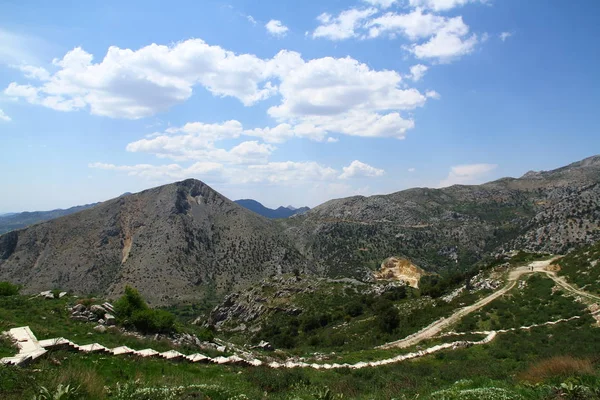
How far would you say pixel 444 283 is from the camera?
5403 centimetres

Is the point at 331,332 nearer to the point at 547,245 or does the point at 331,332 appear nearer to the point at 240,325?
the point at 240,325

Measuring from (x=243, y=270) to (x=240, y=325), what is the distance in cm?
10044

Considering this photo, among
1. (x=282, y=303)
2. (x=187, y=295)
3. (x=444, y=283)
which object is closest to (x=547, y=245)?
(x=444, y=283)

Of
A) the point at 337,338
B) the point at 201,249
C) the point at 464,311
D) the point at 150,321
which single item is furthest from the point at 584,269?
the point at 201,249

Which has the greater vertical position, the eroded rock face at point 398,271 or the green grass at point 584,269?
the green grass at point 584,269

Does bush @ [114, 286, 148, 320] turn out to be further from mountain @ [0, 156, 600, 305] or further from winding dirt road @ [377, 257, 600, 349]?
mountain @ [0, 156, 600, 305]

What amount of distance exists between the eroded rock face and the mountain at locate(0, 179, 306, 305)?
1869 inches

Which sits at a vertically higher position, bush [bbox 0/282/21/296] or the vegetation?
bush [bbox 0/282/21/296]

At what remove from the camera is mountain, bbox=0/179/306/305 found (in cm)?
14500

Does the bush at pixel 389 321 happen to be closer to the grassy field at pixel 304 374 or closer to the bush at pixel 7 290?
the grassy field at pixel 304 374

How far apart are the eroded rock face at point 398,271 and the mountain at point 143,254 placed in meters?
47.5

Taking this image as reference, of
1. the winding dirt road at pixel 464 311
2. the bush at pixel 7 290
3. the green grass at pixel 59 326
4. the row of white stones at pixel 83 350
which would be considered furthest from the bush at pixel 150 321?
the winding dirt road at pixel 464 311

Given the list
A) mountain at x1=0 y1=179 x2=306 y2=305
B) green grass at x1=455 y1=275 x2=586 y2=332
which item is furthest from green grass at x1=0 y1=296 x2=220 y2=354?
mountain at x1=0 y1=179 x2=306 y2=305

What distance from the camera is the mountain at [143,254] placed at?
145 m
